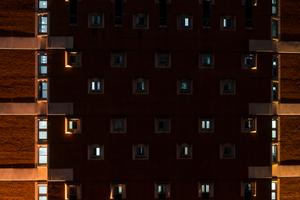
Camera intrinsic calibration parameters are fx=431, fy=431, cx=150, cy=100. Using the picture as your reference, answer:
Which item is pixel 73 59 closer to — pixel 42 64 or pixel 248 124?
pixel 42 64

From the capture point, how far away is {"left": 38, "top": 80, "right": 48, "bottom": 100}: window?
752 inches

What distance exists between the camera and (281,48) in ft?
65.9

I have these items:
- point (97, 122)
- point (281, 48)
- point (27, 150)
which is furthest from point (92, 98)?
point (281, 48)

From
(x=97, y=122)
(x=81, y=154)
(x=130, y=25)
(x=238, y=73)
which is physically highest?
(x=130, y=25)

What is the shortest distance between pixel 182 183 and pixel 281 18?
9.03m

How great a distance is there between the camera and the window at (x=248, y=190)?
778 inches

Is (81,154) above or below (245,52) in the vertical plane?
below

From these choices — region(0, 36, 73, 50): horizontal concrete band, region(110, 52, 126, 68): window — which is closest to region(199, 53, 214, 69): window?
region(110, 52, 126, 68): window

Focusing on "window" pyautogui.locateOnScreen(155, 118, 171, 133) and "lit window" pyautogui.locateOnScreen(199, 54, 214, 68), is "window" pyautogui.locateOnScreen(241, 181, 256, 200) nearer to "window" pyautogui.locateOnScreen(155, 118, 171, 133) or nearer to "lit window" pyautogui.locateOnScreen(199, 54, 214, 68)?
"window" pyautogui.locateOnScreen(155, 118, 171, 133)

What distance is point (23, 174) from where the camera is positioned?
19.1 m

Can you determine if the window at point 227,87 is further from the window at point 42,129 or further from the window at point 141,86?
the window at point 42,129

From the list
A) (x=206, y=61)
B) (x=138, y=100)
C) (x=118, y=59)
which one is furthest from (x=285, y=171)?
(x=118, y=59)

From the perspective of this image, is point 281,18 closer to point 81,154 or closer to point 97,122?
point 97,122

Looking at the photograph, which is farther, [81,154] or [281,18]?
[281,18]
